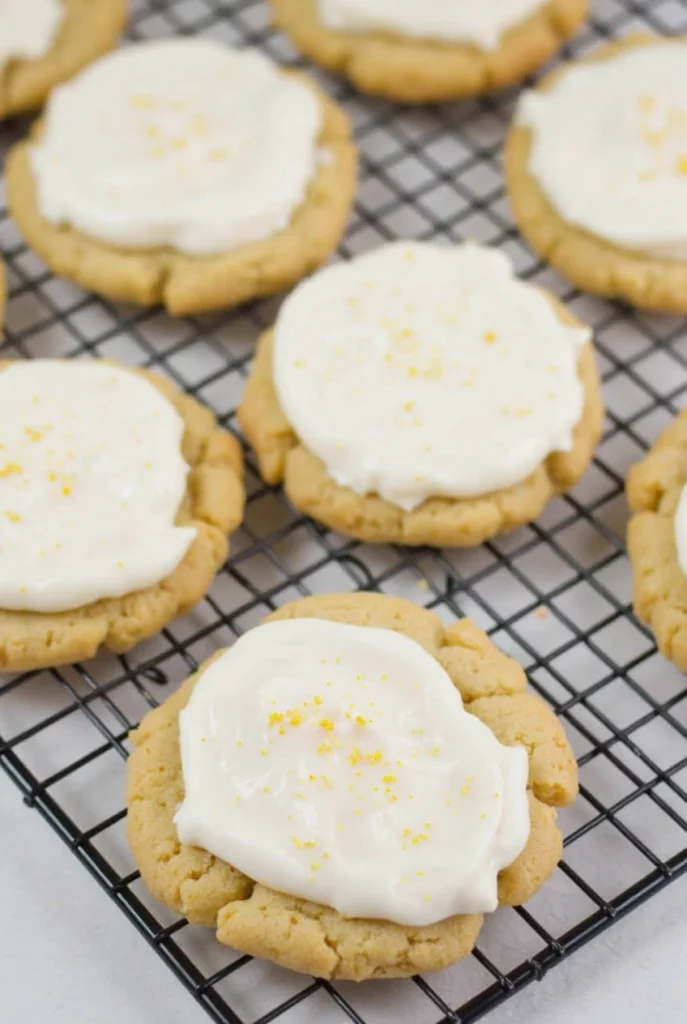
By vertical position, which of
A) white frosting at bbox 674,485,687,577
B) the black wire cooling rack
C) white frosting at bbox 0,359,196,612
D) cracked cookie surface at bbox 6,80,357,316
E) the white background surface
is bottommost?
the white background surface

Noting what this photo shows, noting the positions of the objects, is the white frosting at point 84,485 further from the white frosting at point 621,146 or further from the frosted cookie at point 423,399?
the white frosting at point 621,146

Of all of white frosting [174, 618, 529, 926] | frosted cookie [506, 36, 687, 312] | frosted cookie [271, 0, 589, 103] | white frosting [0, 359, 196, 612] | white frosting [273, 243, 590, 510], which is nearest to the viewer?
white frosting [174, 618, 529, 926]

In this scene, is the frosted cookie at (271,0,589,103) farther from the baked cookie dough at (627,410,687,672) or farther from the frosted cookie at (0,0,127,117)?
the baked cookie dough at (627,410,687,672)

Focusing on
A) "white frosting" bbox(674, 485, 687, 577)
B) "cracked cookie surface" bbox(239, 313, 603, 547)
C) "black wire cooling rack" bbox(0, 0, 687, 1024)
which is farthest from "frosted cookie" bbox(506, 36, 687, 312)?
"white frosting" bbox(674, 485, 687, 577)

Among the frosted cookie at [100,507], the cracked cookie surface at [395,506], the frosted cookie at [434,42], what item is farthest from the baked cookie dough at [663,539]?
the frosted cookie at [434,42]

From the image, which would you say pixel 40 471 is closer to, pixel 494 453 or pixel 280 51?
pixel 494 453

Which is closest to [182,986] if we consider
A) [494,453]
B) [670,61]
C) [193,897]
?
[193,897]

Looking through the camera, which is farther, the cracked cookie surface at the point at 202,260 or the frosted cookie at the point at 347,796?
the cracked cookie surface at the point at 202,260
